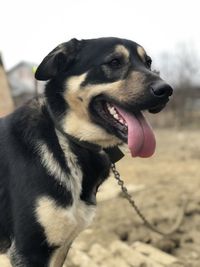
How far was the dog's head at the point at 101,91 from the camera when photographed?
467 centimetres

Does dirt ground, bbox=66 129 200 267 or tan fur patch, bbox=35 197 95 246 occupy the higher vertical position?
tan fur patch, bbox=35 197 95 246

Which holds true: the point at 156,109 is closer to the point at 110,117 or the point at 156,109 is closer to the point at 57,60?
the point at 110,117

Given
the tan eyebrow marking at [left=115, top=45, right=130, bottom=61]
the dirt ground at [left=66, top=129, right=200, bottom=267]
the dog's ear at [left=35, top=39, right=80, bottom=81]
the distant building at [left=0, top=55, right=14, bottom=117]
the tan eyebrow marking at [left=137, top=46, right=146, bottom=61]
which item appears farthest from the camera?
the distant building at [left=0, top=55, right=14, bottom=117]

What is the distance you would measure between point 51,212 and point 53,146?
56cm

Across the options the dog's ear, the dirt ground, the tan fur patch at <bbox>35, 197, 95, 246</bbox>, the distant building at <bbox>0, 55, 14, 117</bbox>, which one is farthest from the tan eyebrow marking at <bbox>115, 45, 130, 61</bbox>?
the distant building at <bbox>0, 55, 14, 117</bbox>

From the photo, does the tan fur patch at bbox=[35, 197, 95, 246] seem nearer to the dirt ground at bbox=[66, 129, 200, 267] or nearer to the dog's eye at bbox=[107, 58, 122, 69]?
the dog's eye at bbox=[107, 58, 122, 69]

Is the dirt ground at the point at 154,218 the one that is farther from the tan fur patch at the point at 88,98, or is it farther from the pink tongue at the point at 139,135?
the pink tongue at the point at 139,135

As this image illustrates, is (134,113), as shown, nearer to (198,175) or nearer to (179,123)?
(198,175)

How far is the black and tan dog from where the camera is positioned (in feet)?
14.9

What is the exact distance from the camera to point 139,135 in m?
4.65

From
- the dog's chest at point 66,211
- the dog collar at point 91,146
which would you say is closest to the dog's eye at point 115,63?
the dog collar at point 91,146

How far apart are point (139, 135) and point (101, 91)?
1.53 feet

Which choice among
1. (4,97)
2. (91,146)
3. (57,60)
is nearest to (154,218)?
(4,97)

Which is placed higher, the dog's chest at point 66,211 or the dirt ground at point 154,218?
the dog's chest at point 66,211
